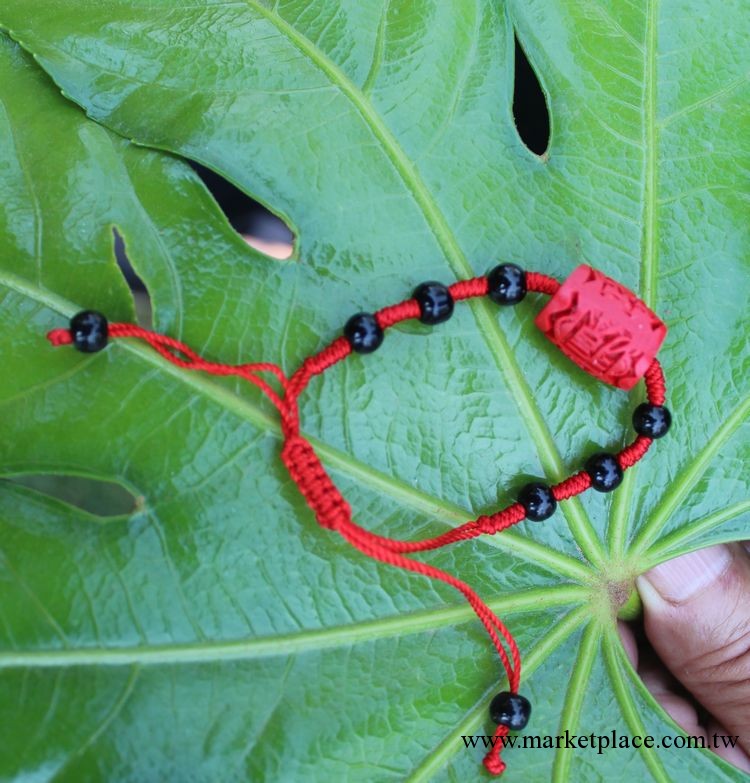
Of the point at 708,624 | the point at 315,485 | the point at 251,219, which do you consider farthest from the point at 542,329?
the point at 251,219

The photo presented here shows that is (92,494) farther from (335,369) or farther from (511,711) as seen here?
(511,711)

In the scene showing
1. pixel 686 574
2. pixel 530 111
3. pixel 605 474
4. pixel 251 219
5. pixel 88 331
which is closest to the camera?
pixel 88 331

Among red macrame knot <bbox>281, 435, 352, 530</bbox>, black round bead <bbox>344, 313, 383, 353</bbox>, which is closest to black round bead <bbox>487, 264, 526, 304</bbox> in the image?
black round bead <bbox>344, 313, 383, 353</bbox>

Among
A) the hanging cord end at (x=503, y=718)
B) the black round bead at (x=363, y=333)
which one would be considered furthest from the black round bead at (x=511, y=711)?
the black round bead at (x=363, y=333)

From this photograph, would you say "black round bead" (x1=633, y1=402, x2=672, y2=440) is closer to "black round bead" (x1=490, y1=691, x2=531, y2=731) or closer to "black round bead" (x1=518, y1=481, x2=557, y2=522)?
"black round bead" (x1=518, y1=481, x2=557, y2=522)

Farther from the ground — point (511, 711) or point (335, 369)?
point (335, 369)

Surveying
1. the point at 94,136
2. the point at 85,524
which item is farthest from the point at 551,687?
the point at 94,136

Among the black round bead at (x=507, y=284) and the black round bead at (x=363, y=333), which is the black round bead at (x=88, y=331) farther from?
the black round bead at (x=507, y=284)

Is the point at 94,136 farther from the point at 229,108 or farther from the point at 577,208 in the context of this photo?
the point at 577,208
